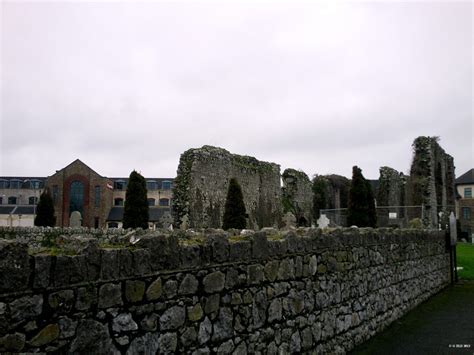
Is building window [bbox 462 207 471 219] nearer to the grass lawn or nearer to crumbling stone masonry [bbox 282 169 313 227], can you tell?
crumbling stone masonry [bbox 282 169 313 227]

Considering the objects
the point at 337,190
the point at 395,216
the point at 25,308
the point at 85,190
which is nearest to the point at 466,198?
the point at 337,190

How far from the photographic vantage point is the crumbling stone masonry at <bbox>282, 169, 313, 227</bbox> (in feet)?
100

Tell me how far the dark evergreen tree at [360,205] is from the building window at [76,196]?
46.3m

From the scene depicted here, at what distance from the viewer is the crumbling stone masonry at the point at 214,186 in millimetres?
20062

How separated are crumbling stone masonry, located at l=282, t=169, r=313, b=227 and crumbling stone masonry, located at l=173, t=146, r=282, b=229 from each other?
3.48 m

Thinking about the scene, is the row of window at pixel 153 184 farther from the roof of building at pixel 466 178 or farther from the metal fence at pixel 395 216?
the metal fence at pixel 395 216

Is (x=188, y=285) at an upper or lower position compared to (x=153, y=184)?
lower

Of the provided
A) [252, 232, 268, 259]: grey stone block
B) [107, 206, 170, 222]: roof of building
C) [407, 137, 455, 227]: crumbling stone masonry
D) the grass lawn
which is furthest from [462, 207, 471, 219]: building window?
[252, 232, 268, 259]: grey stone block

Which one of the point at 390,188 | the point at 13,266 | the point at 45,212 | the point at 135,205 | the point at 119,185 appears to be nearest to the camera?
the point at 13,266

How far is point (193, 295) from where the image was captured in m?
4.48

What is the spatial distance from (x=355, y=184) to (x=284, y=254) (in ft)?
54.8

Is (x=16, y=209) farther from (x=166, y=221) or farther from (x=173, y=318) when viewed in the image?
(x=173, y=318)

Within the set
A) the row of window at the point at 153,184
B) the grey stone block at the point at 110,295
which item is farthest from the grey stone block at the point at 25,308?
the row of window at the point at 153,184

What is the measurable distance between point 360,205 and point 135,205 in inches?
408
